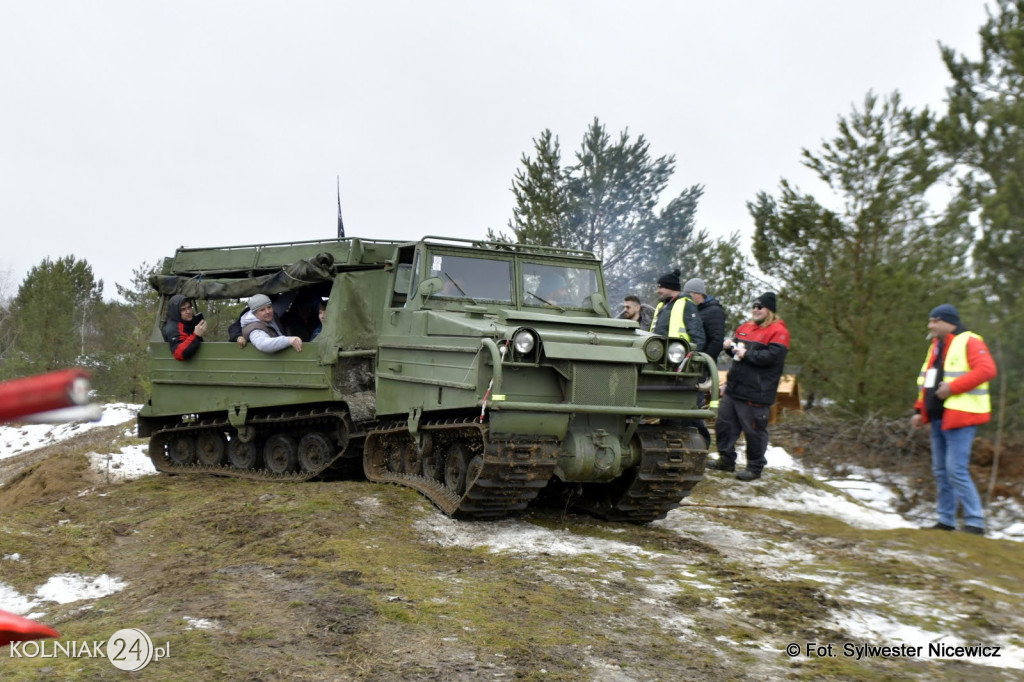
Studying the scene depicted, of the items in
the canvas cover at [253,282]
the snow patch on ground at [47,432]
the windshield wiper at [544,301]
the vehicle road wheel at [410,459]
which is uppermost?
the canvas cover at [253,282]

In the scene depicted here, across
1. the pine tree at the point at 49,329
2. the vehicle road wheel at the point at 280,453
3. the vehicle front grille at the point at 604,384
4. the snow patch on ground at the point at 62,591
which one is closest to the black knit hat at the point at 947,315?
the vehicle front grille at the point at 604,384

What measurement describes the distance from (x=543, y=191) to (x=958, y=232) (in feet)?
37.4

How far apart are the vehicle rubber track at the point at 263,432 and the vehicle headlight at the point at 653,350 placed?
3534 millimetres

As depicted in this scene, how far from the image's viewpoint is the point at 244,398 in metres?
10.4

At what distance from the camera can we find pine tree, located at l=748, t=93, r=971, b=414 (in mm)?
10594

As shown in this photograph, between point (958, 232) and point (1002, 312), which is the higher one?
point (958, 232)

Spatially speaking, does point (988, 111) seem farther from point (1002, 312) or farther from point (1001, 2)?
point (1002, 312)

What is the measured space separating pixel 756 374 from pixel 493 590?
16.5 ft

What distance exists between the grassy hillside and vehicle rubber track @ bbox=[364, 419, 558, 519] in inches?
7.1

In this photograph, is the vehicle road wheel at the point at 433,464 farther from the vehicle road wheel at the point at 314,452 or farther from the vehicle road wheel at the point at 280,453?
the vehicle road wheel at the point at 280,453

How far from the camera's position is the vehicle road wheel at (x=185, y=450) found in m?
11.4

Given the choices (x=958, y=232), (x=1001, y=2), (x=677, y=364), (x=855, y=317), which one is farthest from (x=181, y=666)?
(x=1001, y=2)

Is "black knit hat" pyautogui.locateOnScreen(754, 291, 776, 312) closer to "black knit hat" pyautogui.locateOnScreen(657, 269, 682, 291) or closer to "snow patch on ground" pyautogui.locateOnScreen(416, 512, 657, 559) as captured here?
"black knit hat" pyautogui.locateOnScreen(657, 269, 682, 291)

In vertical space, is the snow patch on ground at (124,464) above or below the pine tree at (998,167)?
below
